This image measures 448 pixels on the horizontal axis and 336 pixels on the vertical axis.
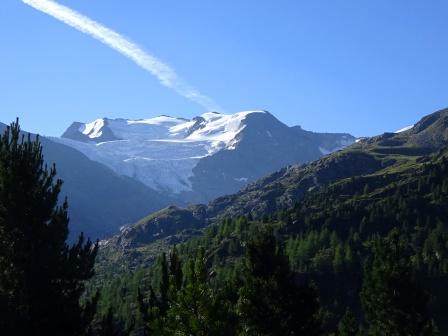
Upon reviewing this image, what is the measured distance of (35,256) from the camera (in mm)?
35062

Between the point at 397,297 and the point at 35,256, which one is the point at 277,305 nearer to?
the point at 35,256

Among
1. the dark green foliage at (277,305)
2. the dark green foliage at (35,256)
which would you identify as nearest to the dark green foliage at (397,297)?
the dark green foliage at (277,305)

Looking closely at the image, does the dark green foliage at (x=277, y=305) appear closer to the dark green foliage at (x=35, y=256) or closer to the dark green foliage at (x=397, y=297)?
the dark green foliage at (x=35, y=256)

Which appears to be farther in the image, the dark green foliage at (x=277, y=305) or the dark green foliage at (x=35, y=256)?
the dark green foliage at (x=277, y=305)

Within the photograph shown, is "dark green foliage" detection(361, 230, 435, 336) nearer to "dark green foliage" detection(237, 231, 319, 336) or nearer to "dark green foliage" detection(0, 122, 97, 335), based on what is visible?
"dark green foliage" detection(237, 231, 319, 336)

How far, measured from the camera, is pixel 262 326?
128 ft

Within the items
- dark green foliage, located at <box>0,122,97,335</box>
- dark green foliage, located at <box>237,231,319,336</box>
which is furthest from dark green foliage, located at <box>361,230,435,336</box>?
dark green foliage, located at <box>0,122,97,335</box>

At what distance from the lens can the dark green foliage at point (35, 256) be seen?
33844mm

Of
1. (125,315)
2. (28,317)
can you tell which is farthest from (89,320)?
(125,315)

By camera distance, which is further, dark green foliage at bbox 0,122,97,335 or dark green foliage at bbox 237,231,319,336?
dark green foliage at bbox 237,231,319,336

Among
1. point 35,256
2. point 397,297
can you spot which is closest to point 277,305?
point 35,256

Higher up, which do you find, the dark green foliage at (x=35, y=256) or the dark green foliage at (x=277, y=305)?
the dark green foliage at (x=35, y=256)

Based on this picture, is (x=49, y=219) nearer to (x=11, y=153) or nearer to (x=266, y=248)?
(x=11, y=153)

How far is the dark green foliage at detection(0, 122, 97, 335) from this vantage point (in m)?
33.8
